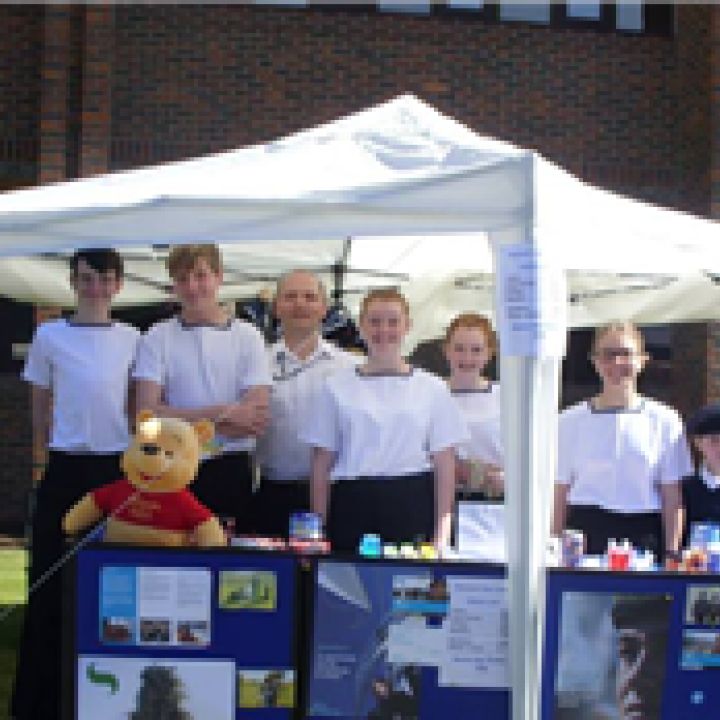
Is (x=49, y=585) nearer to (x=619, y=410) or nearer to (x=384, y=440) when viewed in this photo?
(x=384, y=440)

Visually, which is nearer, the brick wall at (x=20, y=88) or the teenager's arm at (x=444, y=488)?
the teenager's arm at (x=444, y=488)

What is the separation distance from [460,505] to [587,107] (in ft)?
25.4

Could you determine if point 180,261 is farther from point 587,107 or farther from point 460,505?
point 587,107

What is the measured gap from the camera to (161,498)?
429 cm

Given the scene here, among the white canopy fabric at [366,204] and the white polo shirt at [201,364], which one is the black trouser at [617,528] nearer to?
the white canopy fabric at [366,204]

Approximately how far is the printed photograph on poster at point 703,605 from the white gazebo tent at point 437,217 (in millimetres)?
512

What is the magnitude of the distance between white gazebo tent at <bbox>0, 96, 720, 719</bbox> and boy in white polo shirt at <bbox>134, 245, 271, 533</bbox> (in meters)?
0.41

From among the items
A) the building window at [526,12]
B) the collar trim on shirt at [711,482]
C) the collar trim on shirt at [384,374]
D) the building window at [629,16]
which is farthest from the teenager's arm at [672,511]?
the building window at [629,16]

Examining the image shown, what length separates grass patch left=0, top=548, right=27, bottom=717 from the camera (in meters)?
6.23

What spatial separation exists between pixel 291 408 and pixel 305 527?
936 mm

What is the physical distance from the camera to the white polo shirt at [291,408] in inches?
205

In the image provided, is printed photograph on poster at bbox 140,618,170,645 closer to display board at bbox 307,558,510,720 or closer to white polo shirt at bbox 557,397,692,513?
display board at bbox 307,558,510,720

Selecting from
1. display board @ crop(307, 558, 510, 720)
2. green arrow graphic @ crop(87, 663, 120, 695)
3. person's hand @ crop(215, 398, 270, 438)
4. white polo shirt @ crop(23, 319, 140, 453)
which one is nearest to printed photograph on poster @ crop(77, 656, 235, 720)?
green arrow graphic @ crop(87, 663, 120, 695)

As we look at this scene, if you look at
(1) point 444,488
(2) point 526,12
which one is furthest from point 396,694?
(2) point 526,12
